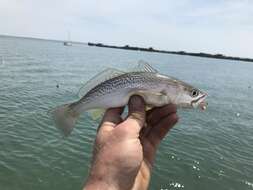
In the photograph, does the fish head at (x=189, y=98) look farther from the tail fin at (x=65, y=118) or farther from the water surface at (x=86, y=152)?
the water surface at (x=86, y=152)

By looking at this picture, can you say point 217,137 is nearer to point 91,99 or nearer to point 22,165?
point 22,165

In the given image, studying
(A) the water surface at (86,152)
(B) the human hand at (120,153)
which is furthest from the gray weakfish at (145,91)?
(A) the water surface at (86,152)

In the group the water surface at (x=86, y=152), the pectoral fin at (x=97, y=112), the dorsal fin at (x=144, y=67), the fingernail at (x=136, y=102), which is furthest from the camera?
the water surface at (x=86, y=152)

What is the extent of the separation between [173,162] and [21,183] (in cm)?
762

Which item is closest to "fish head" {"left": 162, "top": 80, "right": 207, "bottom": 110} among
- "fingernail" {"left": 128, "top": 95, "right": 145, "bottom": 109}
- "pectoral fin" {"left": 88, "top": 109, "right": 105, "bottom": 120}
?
"fingernail" {"left": 128, "top": 95, "right": 145, "bottom": 109}

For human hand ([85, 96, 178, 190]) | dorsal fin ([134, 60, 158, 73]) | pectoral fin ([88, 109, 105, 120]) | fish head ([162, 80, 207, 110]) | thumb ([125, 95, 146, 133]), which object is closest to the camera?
human hand ([85, 96, 178, 190])

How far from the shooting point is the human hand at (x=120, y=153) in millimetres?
4004

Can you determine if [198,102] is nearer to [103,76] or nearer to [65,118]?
[103,76]

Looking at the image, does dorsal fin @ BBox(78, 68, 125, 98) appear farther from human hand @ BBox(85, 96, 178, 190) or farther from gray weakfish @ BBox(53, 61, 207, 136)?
human hand @ BBox(85, 96, 178, 190)

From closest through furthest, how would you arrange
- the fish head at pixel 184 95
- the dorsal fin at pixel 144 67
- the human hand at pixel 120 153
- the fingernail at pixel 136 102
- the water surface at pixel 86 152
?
1. the human hand at pixel 120 153
2. the fingernail at pixel 136 102
3. the fish head at pixel 184 95
4. the dorsal fin at pixel 144 67
5. the water surface at pixel 86 152

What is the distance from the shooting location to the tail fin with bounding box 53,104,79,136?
16.9ft

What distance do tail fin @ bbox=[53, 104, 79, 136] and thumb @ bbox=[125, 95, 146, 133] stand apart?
0.94 metres

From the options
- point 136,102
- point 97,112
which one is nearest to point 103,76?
point 97,112

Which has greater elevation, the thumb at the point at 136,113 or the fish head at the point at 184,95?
the fish head at the point at 184,95
